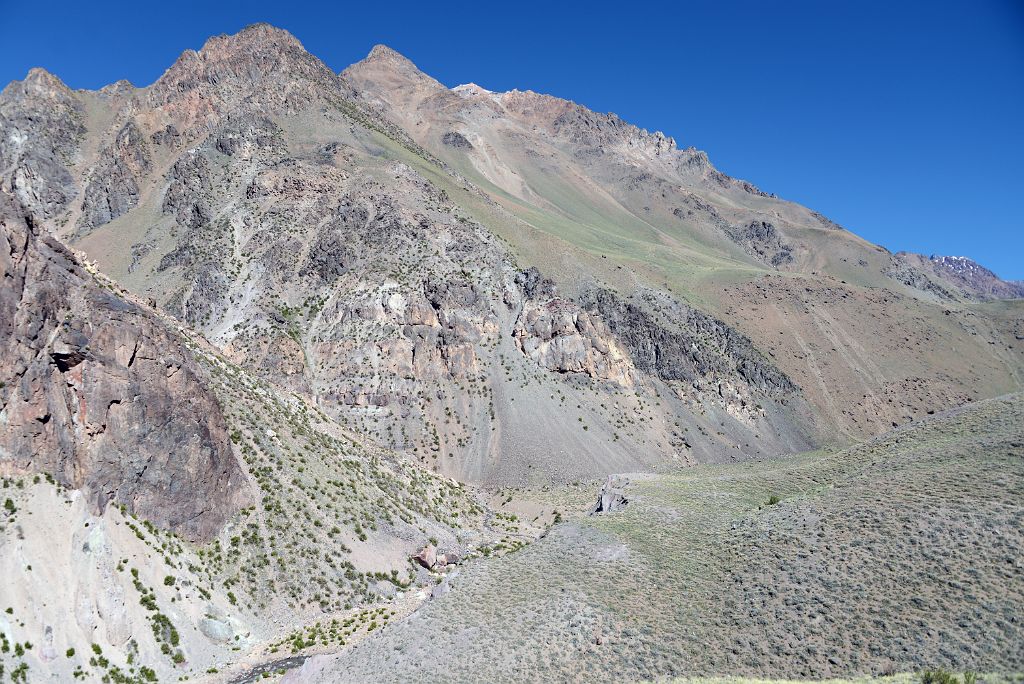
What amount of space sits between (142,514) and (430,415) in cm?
3594

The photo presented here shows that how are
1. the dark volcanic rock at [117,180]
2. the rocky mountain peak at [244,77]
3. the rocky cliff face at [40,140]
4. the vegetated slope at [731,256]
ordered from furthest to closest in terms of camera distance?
the rocky mountain peak at [244,77] < the rocky cliff face at [40,140] < the dark volcanic rock at [117,180] < the vegetated slope at [731,256]

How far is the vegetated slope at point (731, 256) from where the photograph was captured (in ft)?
272

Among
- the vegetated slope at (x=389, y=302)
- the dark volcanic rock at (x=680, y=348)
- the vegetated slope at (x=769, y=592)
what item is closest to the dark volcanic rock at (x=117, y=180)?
the vegetated slope at (x=389, y=302)

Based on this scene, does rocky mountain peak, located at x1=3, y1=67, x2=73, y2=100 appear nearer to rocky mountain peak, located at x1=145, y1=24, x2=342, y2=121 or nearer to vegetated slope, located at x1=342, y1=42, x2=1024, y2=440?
rocky mountain peak, located at x1=145, y1=24, x2=342, y2=121

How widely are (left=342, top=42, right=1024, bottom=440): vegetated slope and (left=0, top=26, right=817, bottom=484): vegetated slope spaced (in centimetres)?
738

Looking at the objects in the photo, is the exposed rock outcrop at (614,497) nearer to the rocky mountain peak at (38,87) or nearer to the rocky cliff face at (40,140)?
the rocky cliff face at (40,140)

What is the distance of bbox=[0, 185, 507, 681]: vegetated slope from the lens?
70.4 feet

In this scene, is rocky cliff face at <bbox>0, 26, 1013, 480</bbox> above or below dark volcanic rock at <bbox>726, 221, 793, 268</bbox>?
below

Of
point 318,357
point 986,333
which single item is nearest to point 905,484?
point 318,357

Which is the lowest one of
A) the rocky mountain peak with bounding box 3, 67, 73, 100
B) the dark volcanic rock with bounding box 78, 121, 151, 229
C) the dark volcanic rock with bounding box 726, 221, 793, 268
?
the dark volcanic rock with bounding box 78, 121, 151, 229

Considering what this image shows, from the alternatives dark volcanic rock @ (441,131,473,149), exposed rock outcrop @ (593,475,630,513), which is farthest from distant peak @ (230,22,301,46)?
exposed rock outcrop @ (593,475,630,513)

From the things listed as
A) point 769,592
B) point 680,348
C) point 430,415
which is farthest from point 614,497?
point 680,348

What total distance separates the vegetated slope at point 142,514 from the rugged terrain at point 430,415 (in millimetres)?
132

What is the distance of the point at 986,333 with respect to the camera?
96000mm
